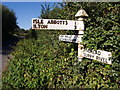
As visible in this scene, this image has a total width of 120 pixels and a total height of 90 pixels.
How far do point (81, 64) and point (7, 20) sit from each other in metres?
20.8

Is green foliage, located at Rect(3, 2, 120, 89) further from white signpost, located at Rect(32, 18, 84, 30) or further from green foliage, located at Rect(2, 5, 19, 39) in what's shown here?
green foliage, located at Rect(2, 5, 19, 39)

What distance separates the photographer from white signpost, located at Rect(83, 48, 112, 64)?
7.86ft

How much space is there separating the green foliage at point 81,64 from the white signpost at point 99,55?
0.08 meters

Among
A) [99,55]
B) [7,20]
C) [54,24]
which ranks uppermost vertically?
[7,20]

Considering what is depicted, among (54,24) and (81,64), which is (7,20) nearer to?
(54,24)

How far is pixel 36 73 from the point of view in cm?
322

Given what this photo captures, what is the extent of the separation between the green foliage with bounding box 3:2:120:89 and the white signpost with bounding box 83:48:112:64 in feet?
0.27

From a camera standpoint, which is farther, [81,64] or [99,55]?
[81,64]

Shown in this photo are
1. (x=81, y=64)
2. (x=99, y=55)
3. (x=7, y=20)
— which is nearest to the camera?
(x=99, y=55)

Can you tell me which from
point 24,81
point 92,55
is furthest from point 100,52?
point 24,81

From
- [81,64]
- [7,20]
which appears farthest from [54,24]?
[7,20]

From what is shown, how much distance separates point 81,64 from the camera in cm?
281

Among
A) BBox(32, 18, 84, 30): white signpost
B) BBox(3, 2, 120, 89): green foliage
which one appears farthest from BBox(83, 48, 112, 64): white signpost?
BBox(32, 18, 84, 30): white signpost

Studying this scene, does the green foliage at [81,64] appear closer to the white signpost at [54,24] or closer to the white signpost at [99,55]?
the white signpost at [99,55]
